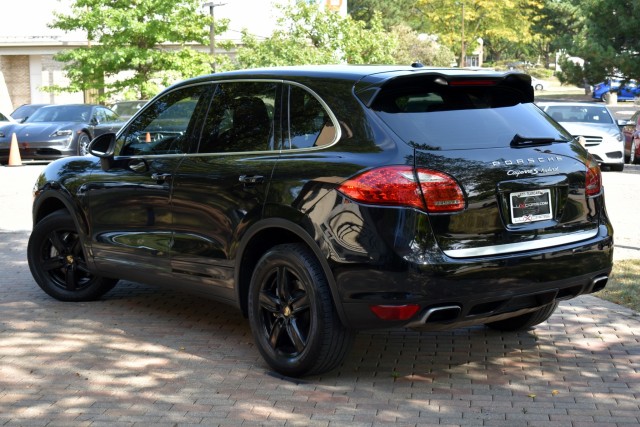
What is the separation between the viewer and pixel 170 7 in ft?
127

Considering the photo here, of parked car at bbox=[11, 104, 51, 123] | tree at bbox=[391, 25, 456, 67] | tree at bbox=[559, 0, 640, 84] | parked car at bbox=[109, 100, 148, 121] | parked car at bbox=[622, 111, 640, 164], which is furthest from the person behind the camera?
tree at bbox=[391, 25, 456, 67]

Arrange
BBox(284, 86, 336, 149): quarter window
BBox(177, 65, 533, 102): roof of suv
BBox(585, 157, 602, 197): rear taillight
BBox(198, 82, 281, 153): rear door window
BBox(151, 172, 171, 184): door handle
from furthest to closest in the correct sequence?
1. BBox(151, 172, 171, 184): door handle
2. BBox(198, 82, 281, 153): rear door window
3. BBox(585, 157, 602, 197): rear taillight
4. BBox(284, 86, 336, 149): quarter window
5. BBox(177, 65, 533, 102): roof of suv

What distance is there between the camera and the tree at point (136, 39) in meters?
38.3

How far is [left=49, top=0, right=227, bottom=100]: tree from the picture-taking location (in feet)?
126

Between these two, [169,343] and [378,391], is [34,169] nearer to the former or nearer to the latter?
[169,343]

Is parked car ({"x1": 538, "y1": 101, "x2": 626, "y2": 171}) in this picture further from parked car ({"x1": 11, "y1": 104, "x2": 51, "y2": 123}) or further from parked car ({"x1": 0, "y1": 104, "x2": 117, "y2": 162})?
parked car ({"x1": 11, "y1": 104, "x2": 51, "y2": 123})

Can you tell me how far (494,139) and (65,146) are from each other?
2038cm

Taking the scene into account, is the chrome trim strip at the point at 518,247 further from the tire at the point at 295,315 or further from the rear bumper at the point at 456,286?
the tire at the point at 295,315

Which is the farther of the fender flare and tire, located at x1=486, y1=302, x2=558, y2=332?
tire, located at x1=486, y1=302, x2=558, y2=332

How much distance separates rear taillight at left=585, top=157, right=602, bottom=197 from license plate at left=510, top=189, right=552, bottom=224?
40cm

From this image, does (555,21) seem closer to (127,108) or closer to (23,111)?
(23,111)

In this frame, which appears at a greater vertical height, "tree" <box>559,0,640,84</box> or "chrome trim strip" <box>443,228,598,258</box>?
"tree" <box>559,0,640,84</box>

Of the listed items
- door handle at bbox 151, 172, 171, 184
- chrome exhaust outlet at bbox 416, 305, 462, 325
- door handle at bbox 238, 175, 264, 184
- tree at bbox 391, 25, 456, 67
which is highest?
tree at bbox 391, 25, 456, 67

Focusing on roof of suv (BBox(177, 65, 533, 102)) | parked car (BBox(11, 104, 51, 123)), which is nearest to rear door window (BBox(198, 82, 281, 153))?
roof of suv (BBox(177, 65, 533, 102))
